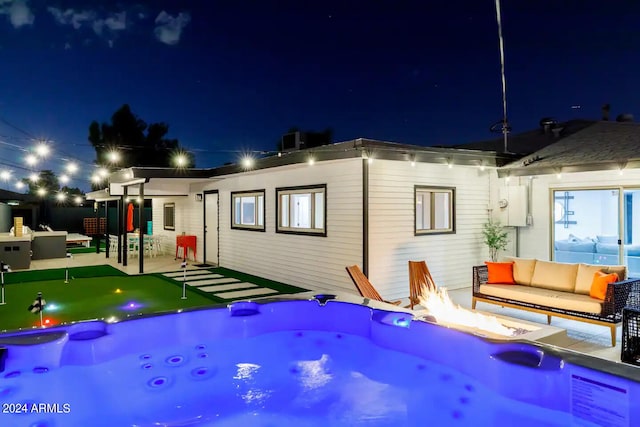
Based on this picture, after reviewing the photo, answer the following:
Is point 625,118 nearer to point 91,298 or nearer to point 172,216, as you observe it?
point 91,298

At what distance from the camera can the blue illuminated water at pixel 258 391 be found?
3.85 meters

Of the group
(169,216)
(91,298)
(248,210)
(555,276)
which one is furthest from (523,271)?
(169,216)

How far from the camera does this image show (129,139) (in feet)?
93.6

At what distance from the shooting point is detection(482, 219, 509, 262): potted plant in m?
9.20

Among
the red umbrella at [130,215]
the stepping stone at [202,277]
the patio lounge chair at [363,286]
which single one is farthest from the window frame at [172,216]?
the patio lounge chair at [363,286]

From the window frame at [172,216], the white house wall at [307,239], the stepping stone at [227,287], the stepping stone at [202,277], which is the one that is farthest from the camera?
the window frame at [172,216]

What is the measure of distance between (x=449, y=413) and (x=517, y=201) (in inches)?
246

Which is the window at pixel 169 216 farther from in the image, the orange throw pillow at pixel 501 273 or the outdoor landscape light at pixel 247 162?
the orange throw pillow at pixel 501 273

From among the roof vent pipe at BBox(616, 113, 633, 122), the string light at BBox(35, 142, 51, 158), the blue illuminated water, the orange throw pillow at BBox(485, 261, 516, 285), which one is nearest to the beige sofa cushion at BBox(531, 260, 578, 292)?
the orange throw pillow at BBox(485, 261, 516, 285)

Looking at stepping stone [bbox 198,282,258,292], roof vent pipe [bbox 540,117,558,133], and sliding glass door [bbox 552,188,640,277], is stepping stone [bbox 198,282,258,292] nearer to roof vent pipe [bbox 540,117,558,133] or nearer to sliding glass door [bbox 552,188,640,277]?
sliding glass door [bbox 552,188,640,277]

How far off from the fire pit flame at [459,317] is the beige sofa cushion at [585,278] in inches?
55.9

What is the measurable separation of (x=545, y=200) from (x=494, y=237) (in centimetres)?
122

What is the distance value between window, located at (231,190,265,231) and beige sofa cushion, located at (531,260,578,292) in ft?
19.3

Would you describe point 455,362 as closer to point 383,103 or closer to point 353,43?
point 353,43
